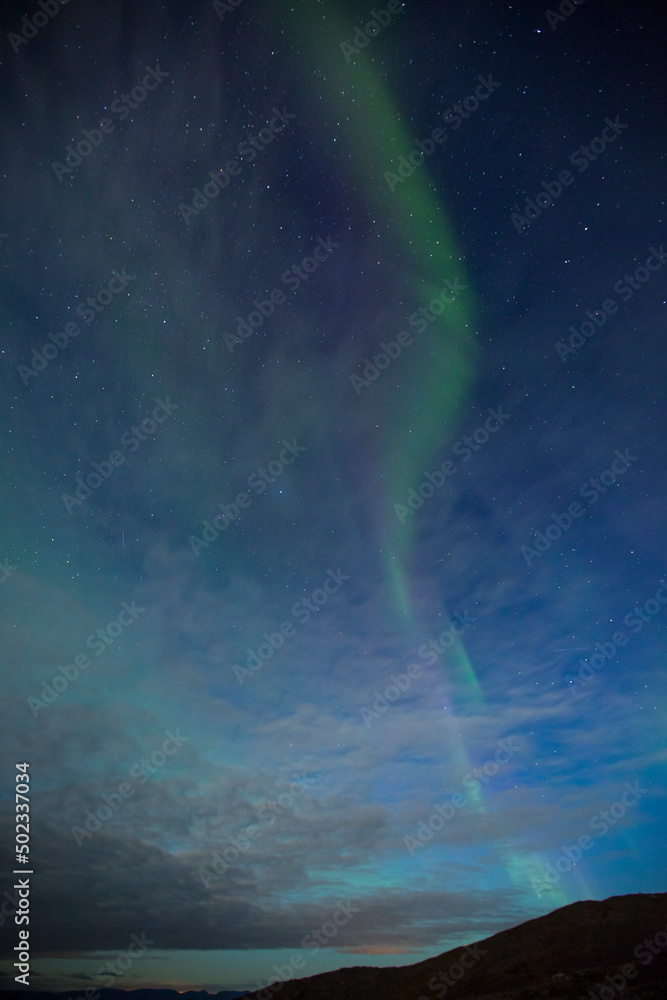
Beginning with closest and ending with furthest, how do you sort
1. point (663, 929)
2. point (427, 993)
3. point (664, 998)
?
point (664, 998) < point (663, 929) < point (427, 993)

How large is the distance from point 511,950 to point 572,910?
237 inches

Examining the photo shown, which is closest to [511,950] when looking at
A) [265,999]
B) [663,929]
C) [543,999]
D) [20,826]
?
[663,929]

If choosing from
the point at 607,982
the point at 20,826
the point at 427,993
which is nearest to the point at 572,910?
the point at 427,993

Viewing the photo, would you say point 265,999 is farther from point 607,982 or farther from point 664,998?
point 664,998

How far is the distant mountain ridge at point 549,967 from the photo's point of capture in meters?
24.8

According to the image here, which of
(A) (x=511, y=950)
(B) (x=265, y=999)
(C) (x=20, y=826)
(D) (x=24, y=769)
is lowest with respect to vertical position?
(B) (x=265, y=999)

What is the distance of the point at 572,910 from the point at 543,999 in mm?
16608

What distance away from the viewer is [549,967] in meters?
30.3

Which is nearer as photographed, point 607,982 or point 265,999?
point 607,982

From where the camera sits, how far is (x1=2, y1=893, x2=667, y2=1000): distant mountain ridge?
24.8 m

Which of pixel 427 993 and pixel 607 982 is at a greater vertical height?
pixel 607 982

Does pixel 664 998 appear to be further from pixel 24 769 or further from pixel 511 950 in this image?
pixel 24 769

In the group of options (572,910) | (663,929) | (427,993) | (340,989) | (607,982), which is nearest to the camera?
(607,982)

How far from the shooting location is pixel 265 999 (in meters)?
43.0
